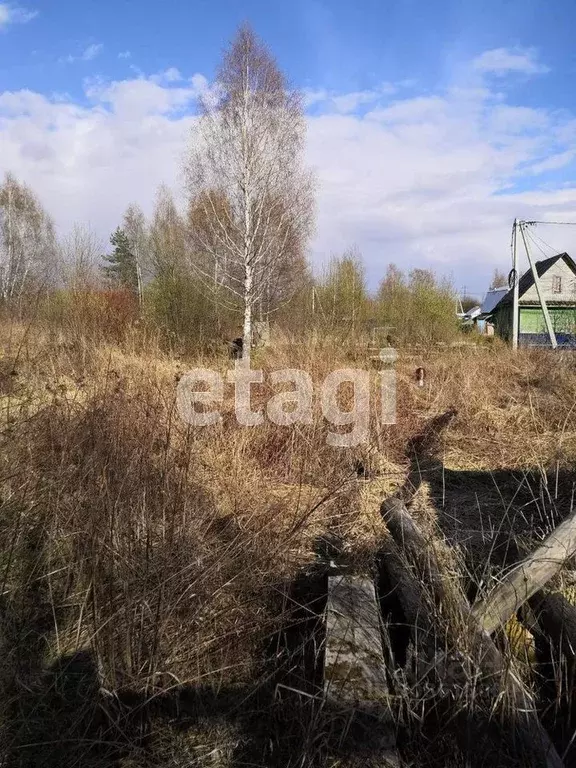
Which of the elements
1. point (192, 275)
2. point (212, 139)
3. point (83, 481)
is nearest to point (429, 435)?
point (83, 481)

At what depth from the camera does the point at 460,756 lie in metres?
1.71

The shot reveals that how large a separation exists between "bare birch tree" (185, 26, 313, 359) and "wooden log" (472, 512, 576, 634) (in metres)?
8.79

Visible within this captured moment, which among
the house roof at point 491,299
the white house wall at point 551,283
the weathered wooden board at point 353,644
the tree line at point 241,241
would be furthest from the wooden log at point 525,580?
the house roof at point 491,299

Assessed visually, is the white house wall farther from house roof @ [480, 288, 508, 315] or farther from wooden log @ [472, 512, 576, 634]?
wooden log @ [472, 512, 576, 634]

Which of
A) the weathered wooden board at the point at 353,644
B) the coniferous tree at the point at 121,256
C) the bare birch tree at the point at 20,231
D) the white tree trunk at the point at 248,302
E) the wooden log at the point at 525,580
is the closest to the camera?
the weathered wooden board at the point at 353,644

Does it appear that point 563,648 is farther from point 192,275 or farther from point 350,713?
point 192,275

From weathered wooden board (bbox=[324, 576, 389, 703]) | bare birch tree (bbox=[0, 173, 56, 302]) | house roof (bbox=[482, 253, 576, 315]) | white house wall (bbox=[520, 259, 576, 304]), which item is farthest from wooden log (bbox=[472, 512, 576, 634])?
white house wall (bbox=[520, 259, 576, 304])

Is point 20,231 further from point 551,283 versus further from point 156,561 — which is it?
point 551,283

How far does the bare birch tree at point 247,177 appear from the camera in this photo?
11203 mm

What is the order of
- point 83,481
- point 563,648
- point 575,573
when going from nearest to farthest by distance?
1. point 563,648
2. point 83,481
3. point 575,573

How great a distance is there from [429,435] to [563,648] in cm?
365

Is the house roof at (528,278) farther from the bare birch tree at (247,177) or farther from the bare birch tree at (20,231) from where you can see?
the bare birch tree at (20,231)

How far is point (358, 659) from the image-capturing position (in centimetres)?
196

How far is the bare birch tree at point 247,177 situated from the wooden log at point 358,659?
878cm
